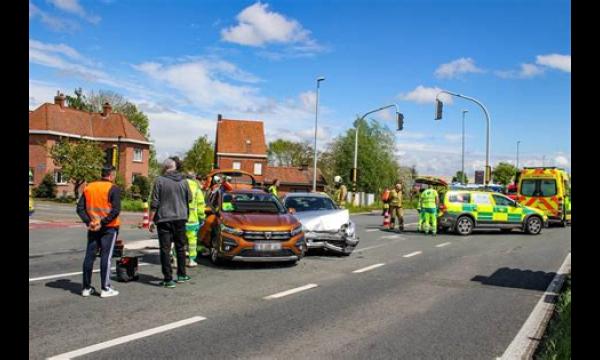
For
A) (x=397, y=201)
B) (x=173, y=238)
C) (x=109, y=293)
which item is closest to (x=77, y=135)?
(x=397, y=201)

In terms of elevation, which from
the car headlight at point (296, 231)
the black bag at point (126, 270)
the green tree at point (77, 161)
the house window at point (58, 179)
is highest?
the green tree at point (77, 161)

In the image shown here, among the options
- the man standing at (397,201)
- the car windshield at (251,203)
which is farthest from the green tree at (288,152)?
the car windshield at (251,203)

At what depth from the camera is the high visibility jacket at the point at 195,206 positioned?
10.1 m

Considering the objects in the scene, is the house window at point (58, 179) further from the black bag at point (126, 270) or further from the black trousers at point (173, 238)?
the black trousers at point (173, 238)

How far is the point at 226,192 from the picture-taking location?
1155 centimetres

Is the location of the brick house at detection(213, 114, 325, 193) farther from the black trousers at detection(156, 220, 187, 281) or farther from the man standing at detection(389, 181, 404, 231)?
the black trousers at detection(156, 220, 187, 281)

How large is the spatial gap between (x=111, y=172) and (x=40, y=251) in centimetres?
565

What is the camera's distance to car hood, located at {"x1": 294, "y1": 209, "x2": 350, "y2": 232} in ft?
40.2

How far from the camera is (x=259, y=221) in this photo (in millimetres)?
10383

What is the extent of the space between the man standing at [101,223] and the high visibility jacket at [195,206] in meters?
2.44

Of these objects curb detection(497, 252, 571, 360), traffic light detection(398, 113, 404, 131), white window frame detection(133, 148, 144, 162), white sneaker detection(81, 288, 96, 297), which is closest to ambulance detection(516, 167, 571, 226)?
traffic light detection(398, 113, 404, 131)
